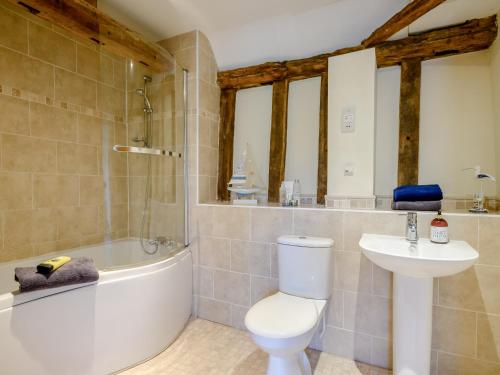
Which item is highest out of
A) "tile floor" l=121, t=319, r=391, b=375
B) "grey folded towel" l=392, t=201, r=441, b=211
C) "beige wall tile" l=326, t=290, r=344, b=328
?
"grey folded towel" l=392, t=201, r=441, b=211

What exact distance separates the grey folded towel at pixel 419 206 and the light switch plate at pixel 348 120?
691 millimetres

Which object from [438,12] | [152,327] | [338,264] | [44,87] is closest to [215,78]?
[44,87]

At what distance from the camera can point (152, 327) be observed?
173cm

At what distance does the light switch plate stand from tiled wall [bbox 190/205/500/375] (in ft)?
2.34

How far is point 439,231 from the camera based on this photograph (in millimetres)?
1385

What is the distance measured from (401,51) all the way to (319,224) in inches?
57.0

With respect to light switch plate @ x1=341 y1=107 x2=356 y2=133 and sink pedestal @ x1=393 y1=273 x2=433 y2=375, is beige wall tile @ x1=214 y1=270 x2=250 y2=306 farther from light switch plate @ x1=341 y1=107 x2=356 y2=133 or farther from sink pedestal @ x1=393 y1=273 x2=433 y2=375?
light switch plate @ x1=341 y1=107 x2=356 y2=133

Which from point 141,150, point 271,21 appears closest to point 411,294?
point 141,150

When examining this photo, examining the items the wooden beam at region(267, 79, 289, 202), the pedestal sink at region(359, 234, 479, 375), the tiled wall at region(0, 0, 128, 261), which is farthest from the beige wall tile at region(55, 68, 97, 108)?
the pedestal sink at region(359, 234, 479, 375)

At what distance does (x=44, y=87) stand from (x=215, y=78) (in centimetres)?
138

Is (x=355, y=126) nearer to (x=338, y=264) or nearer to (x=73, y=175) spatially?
(x=338, y=264)

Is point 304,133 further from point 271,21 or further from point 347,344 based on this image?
point 347,344

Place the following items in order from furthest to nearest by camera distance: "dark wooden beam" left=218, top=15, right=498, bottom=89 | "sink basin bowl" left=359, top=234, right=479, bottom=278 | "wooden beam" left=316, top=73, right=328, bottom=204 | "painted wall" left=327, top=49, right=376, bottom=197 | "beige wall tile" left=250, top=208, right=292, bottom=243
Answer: "wooden beam" left=316, top=73, right=328, bottom=204
"painted wall" left=327, top=49, right=376, bottom=197
"beige wall tile" left=250, top=208, right=292, bottom=243
"dark wooden beam" left=218, top=15, right=498, bottom=89
"sink basin bowl" left=359, top=234, right=479, bottom=278

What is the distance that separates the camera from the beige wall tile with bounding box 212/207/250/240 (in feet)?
6.59
